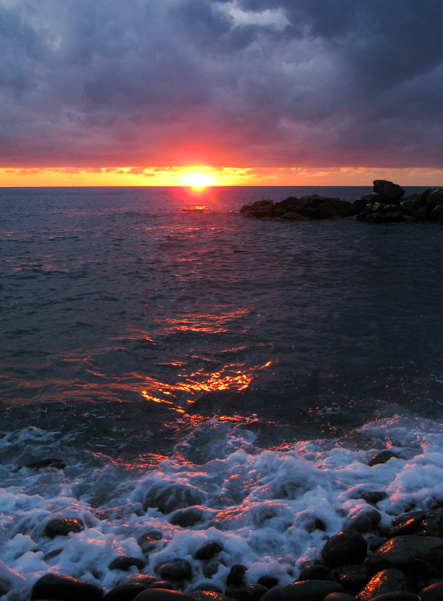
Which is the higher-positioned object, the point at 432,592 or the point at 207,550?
the point at 432,592

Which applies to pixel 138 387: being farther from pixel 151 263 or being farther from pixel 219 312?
pixel 151 263

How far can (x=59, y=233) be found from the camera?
1441 inches

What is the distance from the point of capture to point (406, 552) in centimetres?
368

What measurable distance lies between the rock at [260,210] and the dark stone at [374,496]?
5268 cm

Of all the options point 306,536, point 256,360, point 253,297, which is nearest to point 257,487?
point 306,536

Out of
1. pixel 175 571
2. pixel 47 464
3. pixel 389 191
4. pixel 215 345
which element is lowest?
pixel 47 464

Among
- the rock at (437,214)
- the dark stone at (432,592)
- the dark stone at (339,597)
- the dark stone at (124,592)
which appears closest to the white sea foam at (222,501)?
the dark stone at (124,592)

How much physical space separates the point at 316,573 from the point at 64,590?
91.0 inches

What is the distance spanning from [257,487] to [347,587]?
72.1 inches

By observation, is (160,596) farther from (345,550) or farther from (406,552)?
(406,552)

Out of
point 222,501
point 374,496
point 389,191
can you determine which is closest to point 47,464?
point 222,501

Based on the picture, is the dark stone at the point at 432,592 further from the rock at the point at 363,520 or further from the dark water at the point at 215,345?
the dark water at the point at 215,345

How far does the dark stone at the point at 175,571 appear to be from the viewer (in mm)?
3834

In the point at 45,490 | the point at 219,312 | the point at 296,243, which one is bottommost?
the point at 45,490
